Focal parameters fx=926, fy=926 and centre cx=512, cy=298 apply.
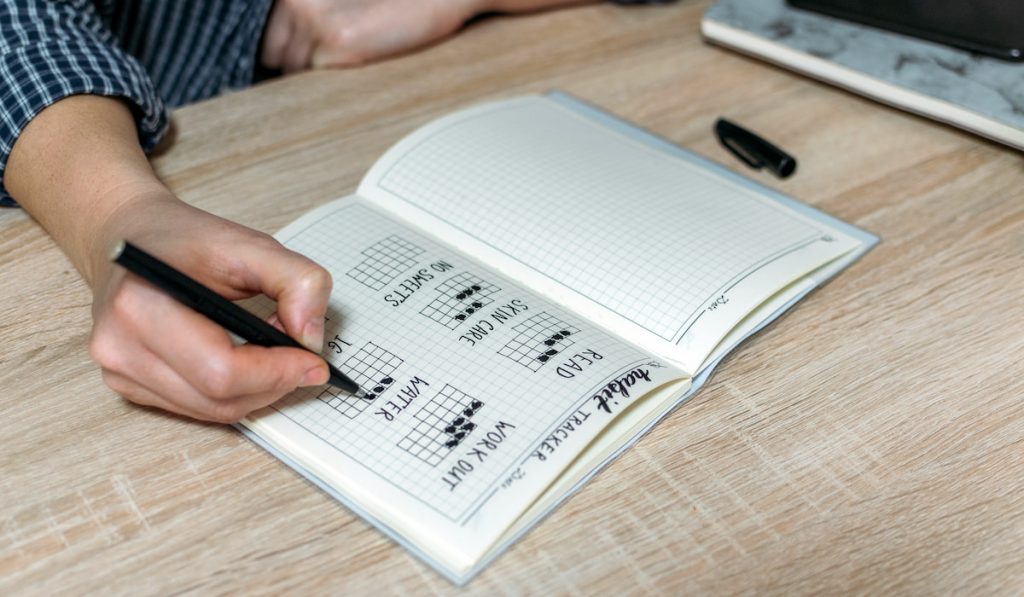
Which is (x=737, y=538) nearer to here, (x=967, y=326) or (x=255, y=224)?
(x=967, y=326)

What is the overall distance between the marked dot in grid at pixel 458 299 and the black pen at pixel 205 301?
0.09 meters

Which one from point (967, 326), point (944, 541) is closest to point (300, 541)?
point (944, 541)

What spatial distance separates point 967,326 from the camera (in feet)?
2.34

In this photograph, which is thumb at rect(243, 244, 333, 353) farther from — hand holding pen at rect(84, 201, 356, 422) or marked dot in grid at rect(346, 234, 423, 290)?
marked dot in grid at rect(346, 234, 423, 290)

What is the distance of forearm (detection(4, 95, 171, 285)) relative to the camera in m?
0.73

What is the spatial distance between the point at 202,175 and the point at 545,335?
0.41 metres

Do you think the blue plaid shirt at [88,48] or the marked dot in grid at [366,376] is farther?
the blue plaid shirt at [88,48]

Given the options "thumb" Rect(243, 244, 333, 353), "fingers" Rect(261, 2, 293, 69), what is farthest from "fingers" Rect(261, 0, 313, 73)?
→ "thumb" Rect(243, 244, 333, 353)

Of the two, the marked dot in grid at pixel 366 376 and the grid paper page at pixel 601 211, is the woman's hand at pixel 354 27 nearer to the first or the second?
the grid paper page at pixel 601 211

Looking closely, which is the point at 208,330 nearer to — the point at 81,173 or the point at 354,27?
the point at 81,173

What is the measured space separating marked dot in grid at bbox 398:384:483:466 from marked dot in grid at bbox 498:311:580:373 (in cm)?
5

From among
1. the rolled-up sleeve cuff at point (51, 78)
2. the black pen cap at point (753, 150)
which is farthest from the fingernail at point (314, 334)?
the black pen cap at point (753, 150)

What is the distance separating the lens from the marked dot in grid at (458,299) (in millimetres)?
679

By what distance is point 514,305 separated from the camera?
69 cm
